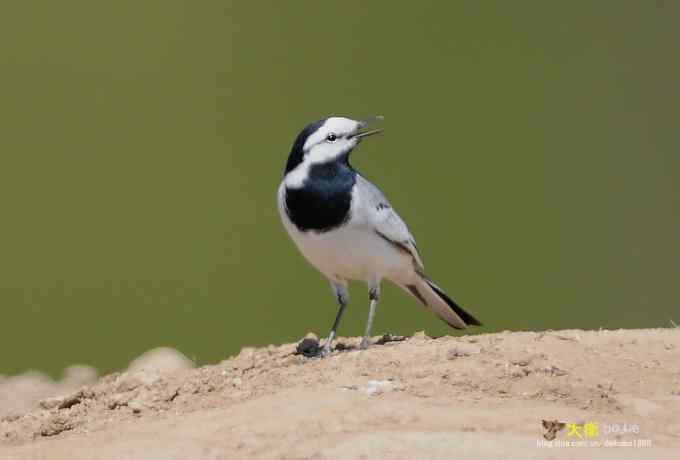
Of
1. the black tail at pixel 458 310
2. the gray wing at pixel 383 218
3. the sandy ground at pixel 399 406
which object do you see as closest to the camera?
the sandy ground at pixel 399 406

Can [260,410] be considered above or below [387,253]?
below

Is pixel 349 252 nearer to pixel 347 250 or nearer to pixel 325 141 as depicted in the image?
pixel 347 250

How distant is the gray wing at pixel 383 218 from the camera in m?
6.34

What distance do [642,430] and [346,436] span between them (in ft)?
4.44

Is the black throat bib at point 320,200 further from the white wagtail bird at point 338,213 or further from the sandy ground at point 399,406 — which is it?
the sandy ground at point 399,406

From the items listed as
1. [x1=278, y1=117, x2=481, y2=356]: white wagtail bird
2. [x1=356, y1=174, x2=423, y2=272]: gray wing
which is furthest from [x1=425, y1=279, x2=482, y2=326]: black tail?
[x1=278, y1=117, x2=481, y2=356]: white wagtail bird

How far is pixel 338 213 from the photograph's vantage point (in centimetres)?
623

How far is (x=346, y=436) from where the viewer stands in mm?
4520

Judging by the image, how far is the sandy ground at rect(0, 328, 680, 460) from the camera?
449 centimetres

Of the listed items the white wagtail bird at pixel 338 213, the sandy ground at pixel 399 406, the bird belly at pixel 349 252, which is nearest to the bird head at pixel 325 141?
the white wagtail bird at pixel 338 213

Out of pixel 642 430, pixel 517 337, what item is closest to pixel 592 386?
pixel 642 430

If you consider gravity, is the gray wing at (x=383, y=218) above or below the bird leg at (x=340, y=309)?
above

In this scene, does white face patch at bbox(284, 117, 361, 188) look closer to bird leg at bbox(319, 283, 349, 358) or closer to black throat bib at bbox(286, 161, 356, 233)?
black throat bib at bbox(286, 161, 356, 233)

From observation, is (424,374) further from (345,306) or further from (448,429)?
(345,306)
